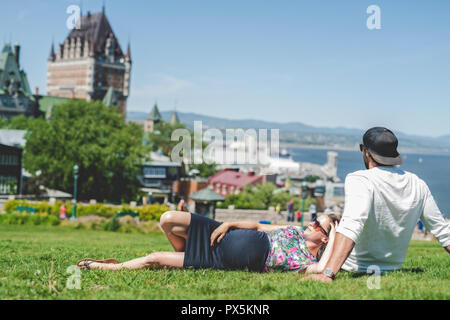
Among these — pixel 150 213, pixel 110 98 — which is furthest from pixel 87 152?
pixel 110 98

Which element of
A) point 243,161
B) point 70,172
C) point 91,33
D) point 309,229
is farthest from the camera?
point 243,161

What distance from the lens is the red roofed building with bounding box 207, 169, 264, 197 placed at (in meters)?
59.4

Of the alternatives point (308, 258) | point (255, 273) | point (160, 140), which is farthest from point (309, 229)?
point (160, 140)

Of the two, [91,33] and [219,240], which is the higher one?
[91,33]

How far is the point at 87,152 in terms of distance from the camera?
48.6m

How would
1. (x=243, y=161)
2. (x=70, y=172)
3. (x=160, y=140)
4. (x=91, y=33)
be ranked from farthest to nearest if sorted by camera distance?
(x=243, y=161)
(x=91, y=33)
(x=160, y=140)
(x=70, y=172)

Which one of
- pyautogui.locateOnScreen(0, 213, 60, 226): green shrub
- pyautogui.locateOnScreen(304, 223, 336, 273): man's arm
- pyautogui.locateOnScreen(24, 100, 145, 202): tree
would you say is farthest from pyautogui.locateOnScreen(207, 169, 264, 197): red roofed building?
pyautogui.locateOnScreen(304, 223, 336, 273): man's arm

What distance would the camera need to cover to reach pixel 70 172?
47750mm

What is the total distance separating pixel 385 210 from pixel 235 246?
4.92ft

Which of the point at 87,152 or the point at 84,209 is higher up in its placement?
the point at 87,152

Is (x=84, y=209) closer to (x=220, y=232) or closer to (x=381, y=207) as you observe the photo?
(x=220, y=232)

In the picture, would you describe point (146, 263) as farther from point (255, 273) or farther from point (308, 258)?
point (308, 258)
